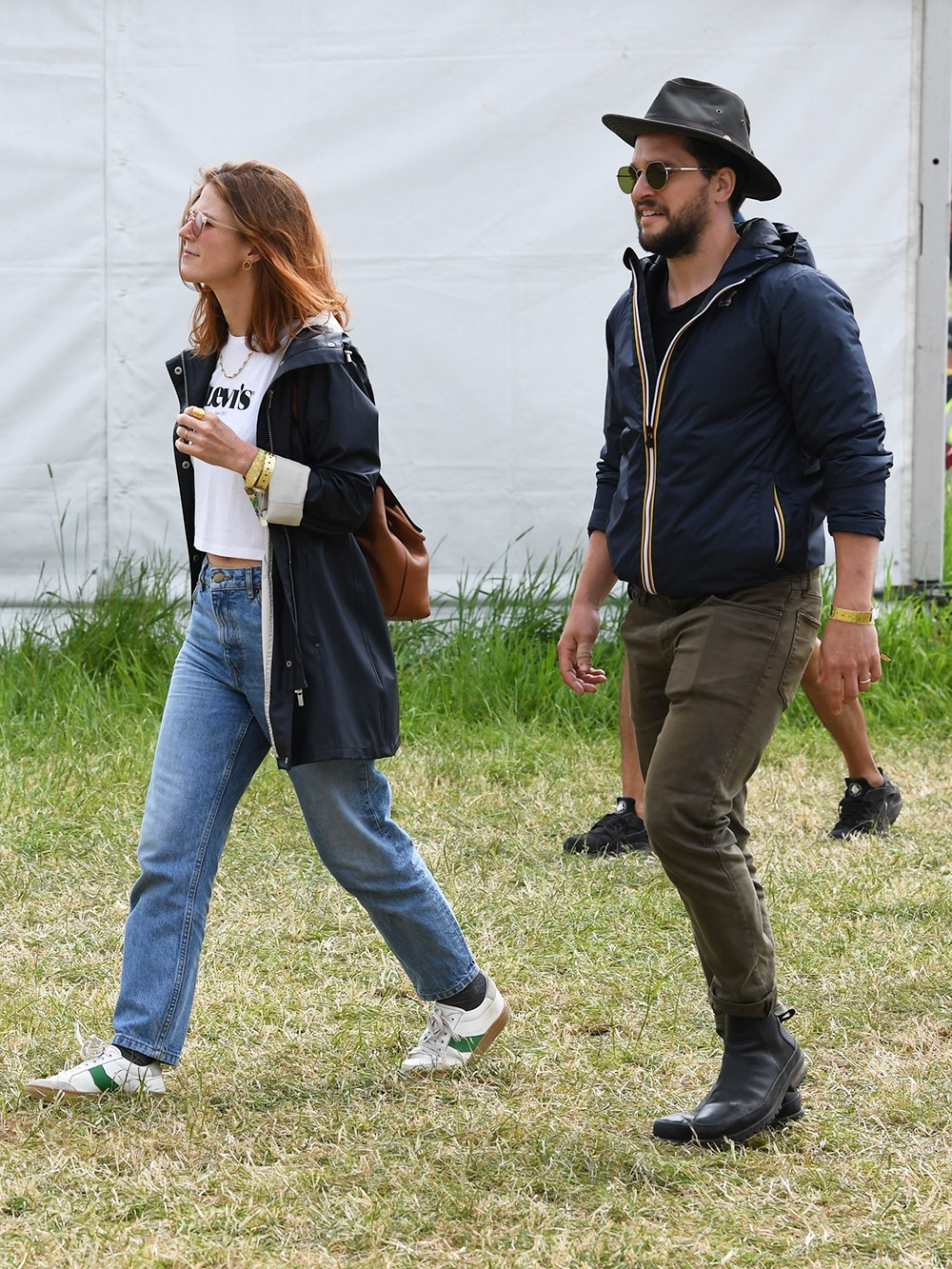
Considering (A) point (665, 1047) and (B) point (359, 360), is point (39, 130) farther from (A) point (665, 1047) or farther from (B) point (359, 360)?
(A) point (665, 1047)

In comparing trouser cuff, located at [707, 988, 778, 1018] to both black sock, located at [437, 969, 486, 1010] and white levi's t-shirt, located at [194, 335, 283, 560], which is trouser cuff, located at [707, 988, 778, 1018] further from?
white levi's t-shirt, located at [194, 335, 283, 560]

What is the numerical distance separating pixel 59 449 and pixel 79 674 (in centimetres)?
99

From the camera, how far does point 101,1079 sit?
3.33 meters

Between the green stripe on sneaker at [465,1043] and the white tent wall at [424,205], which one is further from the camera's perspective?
the white tent wall at [424,205]

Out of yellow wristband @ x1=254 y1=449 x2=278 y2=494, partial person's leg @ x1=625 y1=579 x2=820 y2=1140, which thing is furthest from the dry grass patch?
yellow wristband @ x1=254 y1=449 x2=278 y2=494

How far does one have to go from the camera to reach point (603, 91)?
688 centimetres

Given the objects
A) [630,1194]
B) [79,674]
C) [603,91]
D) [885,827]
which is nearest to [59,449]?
[79,674]

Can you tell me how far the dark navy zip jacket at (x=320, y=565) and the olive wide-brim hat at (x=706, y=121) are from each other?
74 cm

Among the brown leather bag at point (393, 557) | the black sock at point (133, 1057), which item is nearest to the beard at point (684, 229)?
the brown leather bag at point (393, 557)

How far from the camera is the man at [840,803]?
5.24 metres

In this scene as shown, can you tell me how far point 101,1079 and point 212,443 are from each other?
1.28 metres

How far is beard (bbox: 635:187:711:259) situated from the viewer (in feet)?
10.2

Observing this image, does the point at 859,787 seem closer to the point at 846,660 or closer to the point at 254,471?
the point at 846,660

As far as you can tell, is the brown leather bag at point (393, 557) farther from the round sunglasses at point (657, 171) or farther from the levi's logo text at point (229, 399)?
the round sunglasses at point (657, 171)
